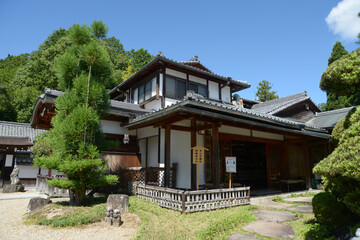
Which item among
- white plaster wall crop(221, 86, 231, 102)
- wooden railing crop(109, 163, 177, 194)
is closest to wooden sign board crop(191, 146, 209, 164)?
wooden railing crop(109, 163, 177, 194)

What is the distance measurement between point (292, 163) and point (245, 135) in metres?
4.82

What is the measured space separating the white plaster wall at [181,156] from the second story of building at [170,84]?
2853mm

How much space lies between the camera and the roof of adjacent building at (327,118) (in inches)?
593

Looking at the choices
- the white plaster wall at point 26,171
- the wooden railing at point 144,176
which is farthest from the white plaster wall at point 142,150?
the white plaster wall at point 26,171

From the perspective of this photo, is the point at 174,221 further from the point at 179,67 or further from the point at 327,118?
the point at 327,118

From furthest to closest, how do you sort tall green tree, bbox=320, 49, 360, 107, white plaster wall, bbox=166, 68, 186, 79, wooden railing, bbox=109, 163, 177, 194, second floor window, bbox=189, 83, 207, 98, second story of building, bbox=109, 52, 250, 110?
second floor window, bbox=189, 83, 207, 98
white plaster wall, bbox=166, 68, 186, 79
second story of building, bbox=109, 52, 250, 110
wooden railing, bbox=109, 163, 177, 194
tall green tree, bbox=320, 49, 360, 107

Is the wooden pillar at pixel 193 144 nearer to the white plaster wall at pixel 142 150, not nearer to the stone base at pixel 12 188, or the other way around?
the white plaster wall at pixel 142 150

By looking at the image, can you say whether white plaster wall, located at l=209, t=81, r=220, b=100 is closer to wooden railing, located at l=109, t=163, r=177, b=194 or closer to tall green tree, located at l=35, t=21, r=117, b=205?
wooden railing, located at l=109, t=163, r=177, b=194

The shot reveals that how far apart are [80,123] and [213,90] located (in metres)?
9.10

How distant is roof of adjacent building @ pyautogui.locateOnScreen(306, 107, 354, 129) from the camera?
15070mm

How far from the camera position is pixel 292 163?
557 inches

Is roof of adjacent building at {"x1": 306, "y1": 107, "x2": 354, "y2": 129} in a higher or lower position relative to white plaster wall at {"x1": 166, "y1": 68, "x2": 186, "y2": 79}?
lower

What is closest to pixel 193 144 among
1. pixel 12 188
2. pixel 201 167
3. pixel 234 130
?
pixel 201 167

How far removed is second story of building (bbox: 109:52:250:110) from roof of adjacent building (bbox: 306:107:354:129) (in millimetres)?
5438
